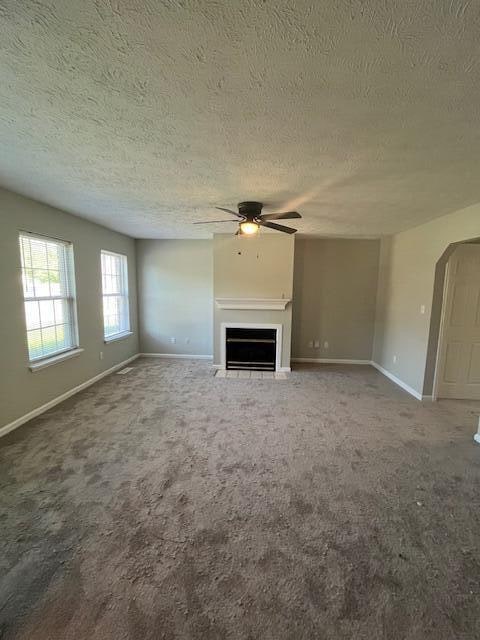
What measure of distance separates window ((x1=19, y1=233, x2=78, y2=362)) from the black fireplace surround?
2.48m

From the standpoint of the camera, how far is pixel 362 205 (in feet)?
10.3

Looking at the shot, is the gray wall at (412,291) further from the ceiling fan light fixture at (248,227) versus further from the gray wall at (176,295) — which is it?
the gray wall at (176,295)

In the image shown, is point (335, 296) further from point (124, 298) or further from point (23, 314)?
point (23, 314)

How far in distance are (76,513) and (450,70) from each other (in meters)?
3.13

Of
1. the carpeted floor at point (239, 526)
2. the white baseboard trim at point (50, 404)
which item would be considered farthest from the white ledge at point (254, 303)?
the white baseboard trim at point (50, 404)

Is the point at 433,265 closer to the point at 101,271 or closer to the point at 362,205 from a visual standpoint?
the point at 362,205

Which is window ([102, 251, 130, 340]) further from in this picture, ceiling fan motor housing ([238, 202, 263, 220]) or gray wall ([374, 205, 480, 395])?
gray wall ([374, 205, 480, 395])

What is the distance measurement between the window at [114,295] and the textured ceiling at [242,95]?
7.83 ft

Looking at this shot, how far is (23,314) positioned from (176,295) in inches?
116

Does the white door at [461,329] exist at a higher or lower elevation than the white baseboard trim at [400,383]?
higher

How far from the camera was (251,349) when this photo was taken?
520 cm

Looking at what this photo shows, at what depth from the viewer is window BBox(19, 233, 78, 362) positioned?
3.21 m

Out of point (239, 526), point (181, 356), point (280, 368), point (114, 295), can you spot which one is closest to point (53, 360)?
point (114, 295)

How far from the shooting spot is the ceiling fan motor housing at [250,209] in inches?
119
